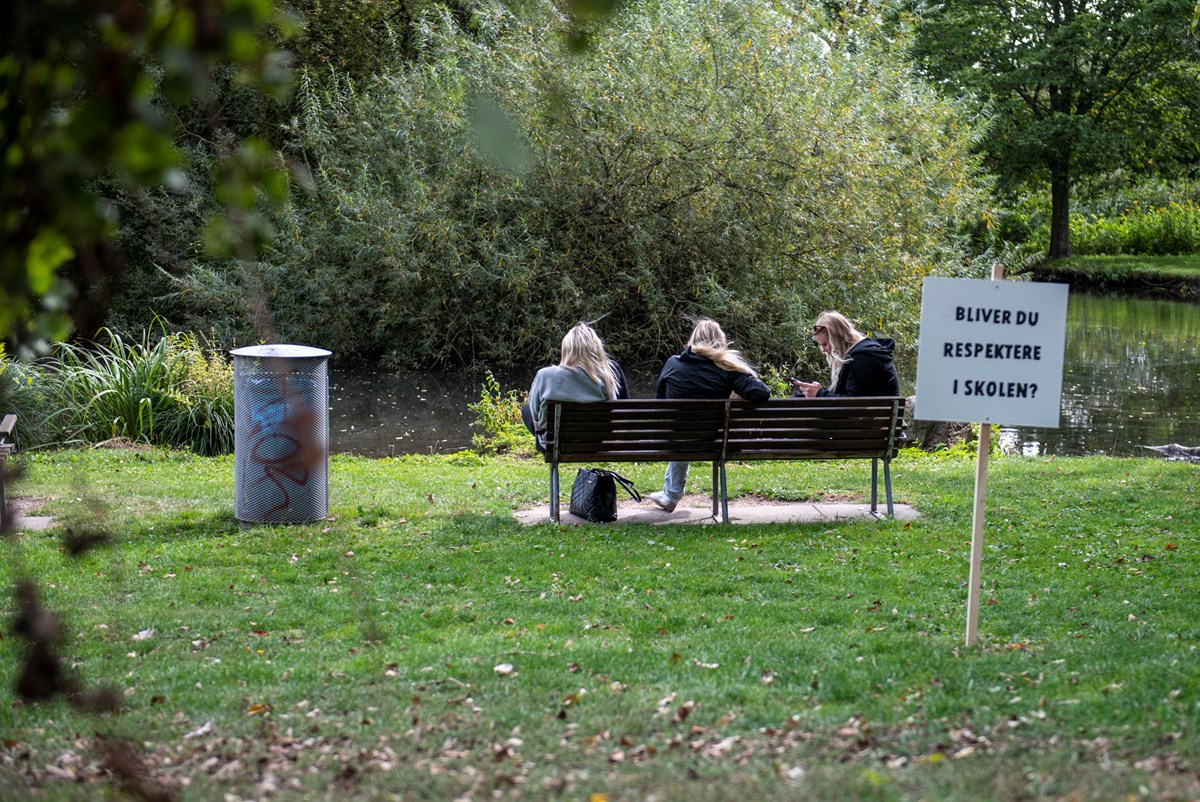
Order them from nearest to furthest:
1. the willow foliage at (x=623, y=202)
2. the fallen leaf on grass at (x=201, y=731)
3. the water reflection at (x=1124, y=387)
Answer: the fallen leaf on grass at (x=201, y=731)
the water reflection at (x=1124, y=387)
the willow foliage at (x=623, y=202)

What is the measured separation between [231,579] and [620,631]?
8.20 ft

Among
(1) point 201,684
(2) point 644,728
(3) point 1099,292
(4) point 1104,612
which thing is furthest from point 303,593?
(3) point 1099,292

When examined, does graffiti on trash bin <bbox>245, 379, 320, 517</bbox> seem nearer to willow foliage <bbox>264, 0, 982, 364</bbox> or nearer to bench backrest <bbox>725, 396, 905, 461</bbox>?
bench backrest <bbox>725, 396, 905, 461</bbox>

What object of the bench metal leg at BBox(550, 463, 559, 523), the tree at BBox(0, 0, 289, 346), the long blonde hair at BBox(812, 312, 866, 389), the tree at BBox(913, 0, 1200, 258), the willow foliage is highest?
the tree at BBox(913, 0, 1200, 258)

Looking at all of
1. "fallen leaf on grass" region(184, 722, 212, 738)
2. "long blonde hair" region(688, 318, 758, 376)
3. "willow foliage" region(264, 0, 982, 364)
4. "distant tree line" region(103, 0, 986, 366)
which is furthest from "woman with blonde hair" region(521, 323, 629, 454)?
"willow foliage" region(264, 0, 982, 364)

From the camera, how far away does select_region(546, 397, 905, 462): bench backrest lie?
834cm

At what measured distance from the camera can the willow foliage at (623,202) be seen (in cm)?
1866

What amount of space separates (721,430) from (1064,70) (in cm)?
3859

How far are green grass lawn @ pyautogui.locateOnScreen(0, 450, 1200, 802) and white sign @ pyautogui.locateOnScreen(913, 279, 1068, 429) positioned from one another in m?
1.07

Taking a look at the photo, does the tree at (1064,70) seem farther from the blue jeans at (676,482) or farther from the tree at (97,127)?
the tree at (97,127)

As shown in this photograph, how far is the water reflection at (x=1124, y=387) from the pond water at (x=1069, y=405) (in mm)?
17

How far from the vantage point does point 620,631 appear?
573 cm

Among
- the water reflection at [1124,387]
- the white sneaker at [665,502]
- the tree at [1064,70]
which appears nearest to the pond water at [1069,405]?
the water reflection at [1124,387]

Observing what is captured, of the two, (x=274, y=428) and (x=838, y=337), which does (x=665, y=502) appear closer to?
(x=838, y=337)
